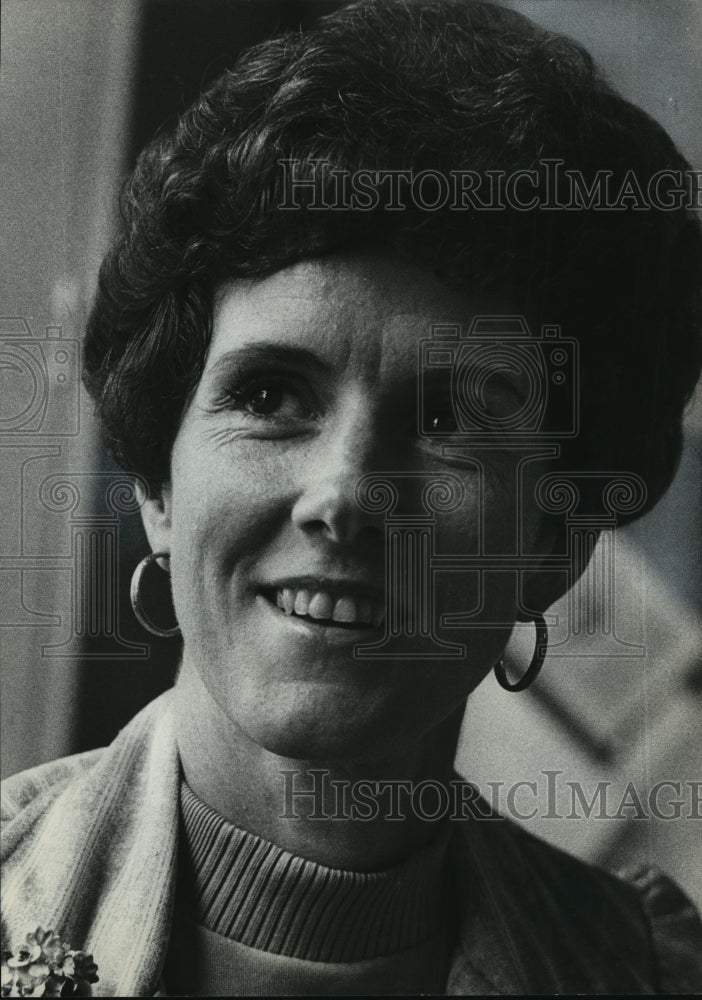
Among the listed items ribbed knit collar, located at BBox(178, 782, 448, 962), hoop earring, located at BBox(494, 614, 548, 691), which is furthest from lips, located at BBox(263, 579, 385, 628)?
ribbed knit collar, located at BBox(178, 782, 448, 962)

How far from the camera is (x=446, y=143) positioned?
168 cm

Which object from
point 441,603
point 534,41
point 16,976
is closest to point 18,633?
point 16,976

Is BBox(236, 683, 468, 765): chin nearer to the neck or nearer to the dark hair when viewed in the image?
the neck

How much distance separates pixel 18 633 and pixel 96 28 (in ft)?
3.18

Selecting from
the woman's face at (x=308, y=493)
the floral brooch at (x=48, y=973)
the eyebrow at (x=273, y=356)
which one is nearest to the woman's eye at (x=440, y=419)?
the woman's face at (x=308, y=493)

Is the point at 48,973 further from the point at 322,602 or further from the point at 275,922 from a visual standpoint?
the point at 322,602

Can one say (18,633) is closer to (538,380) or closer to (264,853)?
(264,853)

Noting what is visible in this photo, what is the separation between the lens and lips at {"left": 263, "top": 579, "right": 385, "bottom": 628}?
1.64 m

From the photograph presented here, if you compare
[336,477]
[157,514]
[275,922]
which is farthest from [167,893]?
[336,477]

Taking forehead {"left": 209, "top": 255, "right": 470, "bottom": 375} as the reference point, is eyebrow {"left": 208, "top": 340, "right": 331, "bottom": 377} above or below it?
below

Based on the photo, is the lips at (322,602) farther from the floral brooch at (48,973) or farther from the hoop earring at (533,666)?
the floral brooch at (48,973)

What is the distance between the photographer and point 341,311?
5.37ft

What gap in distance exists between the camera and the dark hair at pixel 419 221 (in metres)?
1.66

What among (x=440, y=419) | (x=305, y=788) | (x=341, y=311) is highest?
(x=341, y=311)
